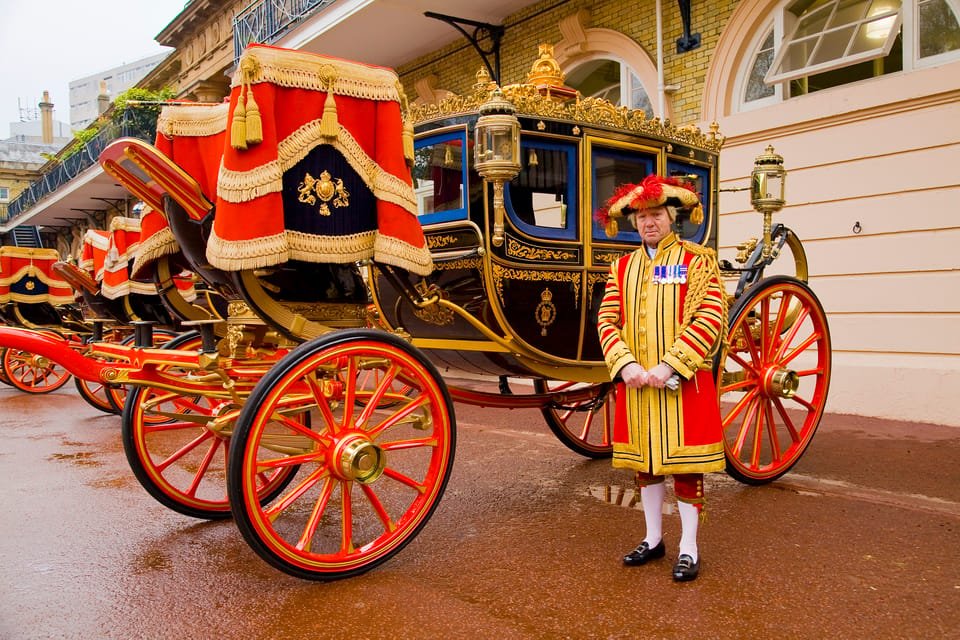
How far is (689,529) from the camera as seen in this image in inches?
126

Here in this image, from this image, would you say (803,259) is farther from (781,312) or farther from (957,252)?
(957,252)

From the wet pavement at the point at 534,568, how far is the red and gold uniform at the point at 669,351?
1.60 feet

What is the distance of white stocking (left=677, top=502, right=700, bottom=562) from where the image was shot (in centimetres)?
317

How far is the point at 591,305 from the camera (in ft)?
13.9

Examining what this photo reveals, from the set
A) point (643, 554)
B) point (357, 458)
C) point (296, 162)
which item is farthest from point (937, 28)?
point (357, 458)

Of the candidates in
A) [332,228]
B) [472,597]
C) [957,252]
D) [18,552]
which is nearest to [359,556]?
[472,597]

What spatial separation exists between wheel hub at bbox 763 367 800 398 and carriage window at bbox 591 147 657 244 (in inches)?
42.2

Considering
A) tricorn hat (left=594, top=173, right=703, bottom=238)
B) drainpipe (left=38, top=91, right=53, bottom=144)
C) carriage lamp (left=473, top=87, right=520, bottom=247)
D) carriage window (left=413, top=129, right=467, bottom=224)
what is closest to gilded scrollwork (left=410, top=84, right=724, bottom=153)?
carriage window (left=413, top=129, right=467, bottom=224)

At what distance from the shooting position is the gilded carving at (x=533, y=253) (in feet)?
12.9

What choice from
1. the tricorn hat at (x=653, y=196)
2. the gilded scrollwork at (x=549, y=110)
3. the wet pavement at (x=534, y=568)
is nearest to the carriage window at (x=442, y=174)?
the gilded scrollwork at (x=549, y=110)

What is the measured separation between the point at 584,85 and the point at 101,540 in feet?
26.6

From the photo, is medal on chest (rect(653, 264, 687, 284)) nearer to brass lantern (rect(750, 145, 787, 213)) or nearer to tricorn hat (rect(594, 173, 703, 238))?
tricorn hat (rect(594, 173, 703, 238))

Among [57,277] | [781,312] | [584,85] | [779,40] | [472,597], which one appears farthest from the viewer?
[57,277]

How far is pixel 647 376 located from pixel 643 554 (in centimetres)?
75
